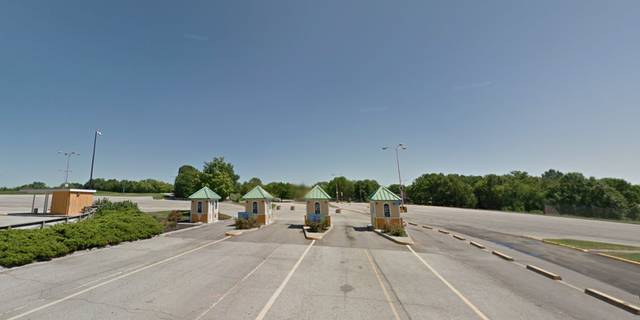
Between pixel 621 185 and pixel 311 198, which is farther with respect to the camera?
pixel 621 185

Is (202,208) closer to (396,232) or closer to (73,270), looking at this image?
(73,270)

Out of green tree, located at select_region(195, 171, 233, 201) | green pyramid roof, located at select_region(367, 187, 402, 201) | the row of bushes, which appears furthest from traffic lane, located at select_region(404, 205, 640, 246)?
the row of bushes

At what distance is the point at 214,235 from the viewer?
1808 cm

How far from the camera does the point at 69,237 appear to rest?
1221cm

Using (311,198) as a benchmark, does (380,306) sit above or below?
below

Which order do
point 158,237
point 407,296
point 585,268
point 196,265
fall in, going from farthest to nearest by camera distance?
1. point 158,237
2. point 585,268
3. point 196,265
4. point 407,296

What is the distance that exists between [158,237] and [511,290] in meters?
21.6

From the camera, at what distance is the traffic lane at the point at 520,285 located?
6914 mm

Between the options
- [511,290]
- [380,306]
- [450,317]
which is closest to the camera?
[450,317]

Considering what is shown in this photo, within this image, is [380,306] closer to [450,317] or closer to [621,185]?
[450,317]

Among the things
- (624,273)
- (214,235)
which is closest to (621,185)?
(624,273)

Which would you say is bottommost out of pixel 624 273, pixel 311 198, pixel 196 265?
pixel 624 273

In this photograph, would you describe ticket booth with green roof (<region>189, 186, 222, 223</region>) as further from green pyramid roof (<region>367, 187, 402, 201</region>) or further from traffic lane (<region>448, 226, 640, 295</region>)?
traffic lane (<region>448, 226, 640, 295</region>)

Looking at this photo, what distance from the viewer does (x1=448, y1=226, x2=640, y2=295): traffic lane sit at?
31.7 ft
